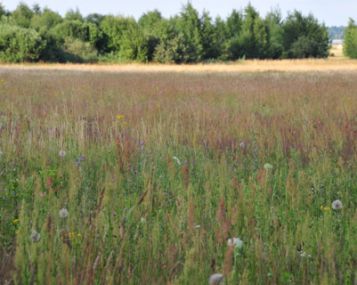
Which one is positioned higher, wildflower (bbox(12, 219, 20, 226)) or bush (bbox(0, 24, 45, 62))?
bush (bbox(0, 24, 45, 62))

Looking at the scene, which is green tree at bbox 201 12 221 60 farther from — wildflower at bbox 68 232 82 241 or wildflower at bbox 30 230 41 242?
wildflower at bbox 30 230 41 242

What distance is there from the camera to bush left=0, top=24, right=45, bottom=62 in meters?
42.5

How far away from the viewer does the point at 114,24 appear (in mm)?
53781

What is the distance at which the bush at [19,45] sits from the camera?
1672 inches

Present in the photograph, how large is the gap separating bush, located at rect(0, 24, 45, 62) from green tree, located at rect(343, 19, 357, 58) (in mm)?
31785

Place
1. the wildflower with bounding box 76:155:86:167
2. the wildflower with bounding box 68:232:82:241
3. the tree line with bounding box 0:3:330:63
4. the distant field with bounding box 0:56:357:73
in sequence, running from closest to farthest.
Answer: the wildflower with bounding box 68:232:82:241, the wildflower with bounding box 76:155:86:167, the distant field with bounding box 0:56:357:73, the tree line with bounding box 0:3:330:63

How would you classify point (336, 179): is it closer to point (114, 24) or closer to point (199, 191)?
point (199, 191)

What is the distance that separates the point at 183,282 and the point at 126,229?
0.58 m

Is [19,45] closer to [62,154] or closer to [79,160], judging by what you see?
[62,154]

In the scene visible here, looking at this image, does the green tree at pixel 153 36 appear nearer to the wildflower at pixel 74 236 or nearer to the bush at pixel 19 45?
the bush at pixel 19 45

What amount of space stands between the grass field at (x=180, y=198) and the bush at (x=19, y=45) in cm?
3695

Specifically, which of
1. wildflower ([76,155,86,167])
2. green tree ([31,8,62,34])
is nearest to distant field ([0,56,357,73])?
wildflower ([76,155,86,167])

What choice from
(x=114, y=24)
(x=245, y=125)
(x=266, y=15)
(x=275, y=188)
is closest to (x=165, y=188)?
(x=275, y=188)

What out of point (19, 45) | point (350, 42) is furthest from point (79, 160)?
point (350, 42)
